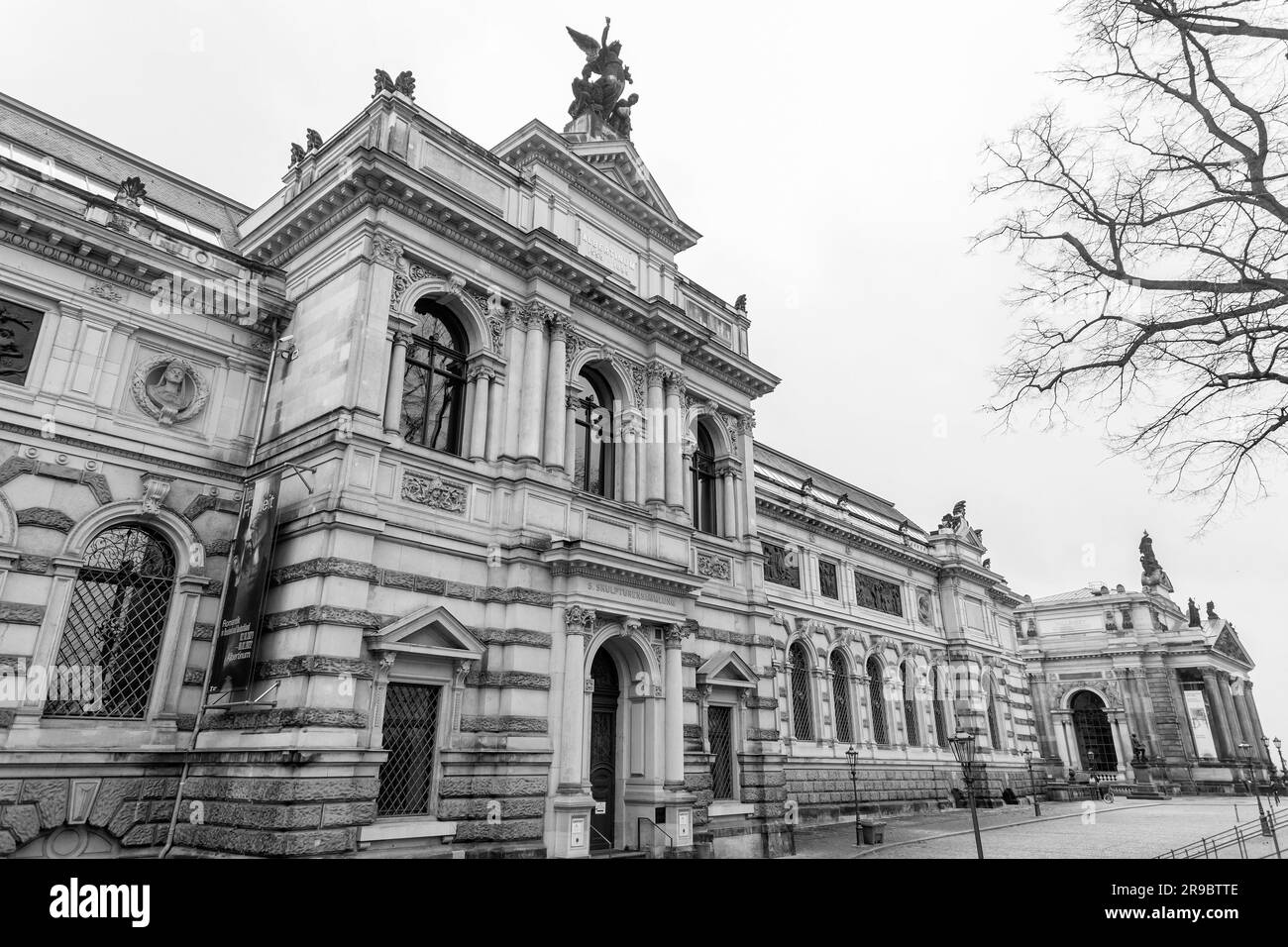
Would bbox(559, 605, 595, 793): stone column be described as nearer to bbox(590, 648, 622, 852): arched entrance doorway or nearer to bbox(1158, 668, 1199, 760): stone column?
bbox(590, 648, 622, 852): arched entrance doorway

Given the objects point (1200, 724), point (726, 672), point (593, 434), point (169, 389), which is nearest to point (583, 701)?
point (726, 672)

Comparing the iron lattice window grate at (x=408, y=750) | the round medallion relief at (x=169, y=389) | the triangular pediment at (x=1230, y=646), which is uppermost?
the triangular pediment at (x=1230, y=646)

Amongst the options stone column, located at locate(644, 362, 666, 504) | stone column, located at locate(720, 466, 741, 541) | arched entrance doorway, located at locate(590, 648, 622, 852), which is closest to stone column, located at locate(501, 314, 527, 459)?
stone column, located at locate(644, 362, 666, 504)

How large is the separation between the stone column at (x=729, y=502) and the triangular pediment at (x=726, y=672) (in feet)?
12.8

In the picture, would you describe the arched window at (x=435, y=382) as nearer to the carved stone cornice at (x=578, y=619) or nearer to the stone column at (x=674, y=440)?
the carved stone cornice at (x=578, y=619)

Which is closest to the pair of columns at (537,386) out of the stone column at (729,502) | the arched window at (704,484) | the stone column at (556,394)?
the stone column at (556,394)

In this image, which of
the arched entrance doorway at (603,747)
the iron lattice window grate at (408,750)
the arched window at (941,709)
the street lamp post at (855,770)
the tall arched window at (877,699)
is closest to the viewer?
the iron lattice window grate at (408,750)

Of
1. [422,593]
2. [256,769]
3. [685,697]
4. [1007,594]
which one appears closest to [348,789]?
[256,769]

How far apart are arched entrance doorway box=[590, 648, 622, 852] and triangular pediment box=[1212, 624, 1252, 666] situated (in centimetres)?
6862

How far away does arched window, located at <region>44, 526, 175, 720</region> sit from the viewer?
567 inches

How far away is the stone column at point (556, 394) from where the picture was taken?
64.2 ft
